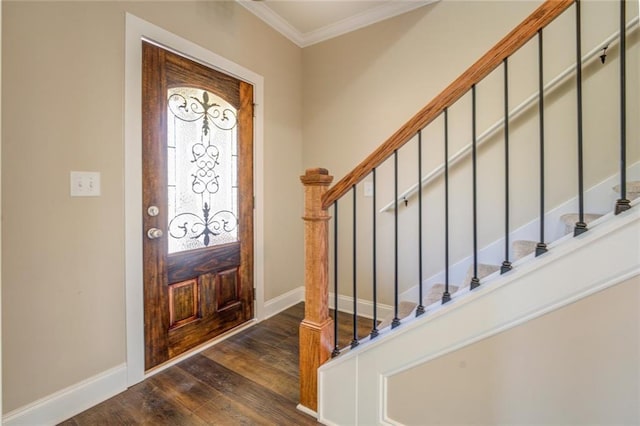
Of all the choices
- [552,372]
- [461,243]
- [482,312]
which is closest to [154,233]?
[482,312]

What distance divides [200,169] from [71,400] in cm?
144

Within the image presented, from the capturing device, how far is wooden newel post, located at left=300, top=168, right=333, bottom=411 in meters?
1.41

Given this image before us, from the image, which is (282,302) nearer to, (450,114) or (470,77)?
(450,114)

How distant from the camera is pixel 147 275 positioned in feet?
5.80

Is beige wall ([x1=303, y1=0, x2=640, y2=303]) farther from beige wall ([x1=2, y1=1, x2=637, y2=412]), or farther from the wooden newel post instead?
the wooden newel post

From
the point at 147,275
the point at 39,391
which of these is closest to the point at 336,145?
the point at 147,275

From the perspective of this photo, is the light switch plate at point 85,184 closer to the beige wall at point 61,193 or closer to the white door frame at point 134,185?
the beige wall at point 61,193

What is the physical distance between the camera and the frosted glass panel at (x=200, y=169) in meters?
1.90

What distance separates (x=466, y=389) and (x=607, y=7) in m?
2.32

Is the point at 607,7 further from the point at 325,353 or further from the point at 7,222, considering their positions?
the point at 7,222

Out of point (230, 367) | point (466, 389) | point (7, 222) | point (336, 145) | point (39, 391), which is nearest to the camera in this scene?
point (466, 389)

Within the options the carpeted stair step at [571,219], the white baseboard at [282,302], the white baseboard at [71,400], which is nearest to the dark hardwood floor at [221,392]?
the white baseboard at [71,400]

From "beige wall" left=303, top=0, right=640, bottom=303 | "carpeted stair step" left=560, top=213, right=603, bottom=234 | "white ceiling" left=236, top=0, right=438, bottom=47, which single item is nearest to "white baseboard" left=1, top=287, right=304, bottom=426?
"beige wall" left=303, top=0, right=640, bottom=303

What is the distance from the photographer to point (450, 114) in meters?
2.18
